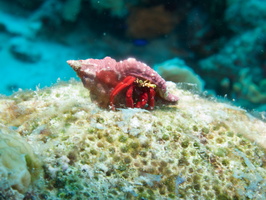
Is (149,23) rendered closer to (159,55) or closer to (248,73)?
(159,55)

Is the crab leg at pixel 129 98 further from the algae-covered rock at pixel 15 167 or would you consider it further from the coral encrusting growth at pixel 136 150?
the algae-covered rock at pixel 15 167

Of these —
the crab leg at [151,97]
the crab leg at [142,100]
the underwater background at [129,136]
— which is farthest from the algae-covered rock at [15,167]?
the crab leg at [151,97]

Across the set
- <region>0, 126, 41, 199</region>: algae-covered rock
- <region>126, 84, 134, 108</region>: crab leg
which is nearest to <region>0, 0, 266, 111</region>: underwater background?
<region>126, 84, 134, 108</region>: crab leg

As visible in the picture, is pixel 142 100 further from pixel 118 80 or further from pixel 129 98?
pixel 118 80

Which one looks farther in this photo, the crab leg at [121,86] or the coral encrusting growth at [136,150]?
the crab leg at [121,86]

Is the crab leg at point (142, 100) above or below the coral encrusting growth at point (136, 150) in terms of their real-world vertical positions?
above

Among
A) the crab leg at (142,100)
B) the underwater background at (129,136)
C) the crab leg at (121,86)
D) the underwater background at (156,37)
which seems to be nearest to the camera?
the underwater background at (129,136)

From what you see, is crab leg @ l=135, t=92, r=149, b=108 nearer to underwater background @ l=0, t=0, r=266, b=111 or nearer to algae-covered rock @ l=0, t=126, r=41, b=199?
algae-covered rock @ l=0, t=126, r=41, b=199
